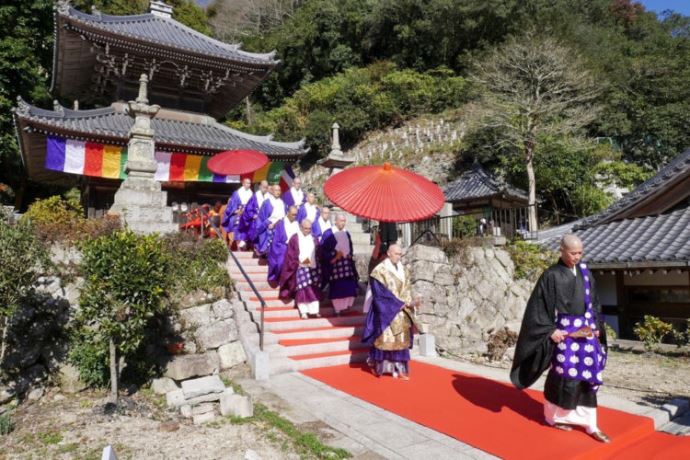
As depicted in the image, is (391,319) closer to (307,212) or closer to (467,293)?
(307,212)

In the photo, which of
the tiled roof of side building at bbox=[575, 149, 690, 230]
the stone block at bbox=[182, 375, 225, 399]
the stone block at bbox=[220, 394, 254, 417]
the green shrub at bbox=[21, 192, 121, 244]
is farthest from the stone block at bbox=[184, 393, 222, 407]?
the tiled roof of side building at bbox=[575, 149, 690, 230]

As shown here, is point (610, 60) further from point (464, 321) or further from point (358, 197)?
point (358, 197)

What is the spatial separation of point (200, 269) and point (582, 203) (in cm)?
1775

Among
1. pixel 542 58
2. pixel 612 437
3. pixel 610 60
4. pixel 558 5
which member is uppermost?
pixel 558 5

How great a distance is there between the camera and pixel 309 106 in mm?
34656

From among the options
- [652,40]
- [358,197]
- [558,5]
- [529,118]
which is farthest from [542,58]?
[358,197]

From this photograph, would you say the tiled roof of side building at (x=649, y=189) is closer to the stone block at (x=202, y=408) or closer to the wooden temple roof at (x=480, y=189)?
the wooden temple roof at (x=480, y=189)

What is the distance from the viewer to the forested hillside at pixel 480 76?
1986 cm

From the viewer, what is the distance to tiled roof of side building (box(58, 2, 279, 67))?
12711 mm

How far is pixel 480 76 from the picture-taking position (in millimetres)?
27984

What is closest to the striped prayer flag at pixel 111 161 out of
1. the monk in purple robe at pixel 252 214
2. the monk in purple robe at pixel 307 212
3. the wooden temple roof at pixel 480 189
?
the monk in purple robe at pixel 252 214

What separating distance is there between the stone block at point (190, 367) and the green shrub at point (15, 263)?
6.64 feet

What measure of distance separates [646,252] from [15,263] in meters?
10.6

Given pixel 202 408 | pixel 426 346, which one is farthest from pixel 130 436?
pixel 426 346
